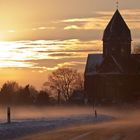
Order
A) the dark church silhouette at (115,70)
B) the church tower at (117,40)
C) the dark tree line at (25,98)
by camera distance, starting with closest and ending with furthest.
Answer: the dark tree line at (25,98)
the dark church silhouette at (115,70)
the church tower at (117,40)

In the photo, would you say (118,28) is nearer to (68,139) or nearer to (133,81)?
(133,81)

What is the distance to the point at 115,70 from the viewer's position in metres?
102

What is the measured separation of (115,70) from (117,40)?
6.09m

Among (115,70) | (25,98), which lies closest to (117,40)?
(115,70)

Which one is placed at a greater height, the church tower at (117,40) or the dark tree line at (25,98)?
the church tower at (117,40)

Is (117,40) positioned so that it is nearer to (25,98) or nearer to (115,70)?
(115,70)

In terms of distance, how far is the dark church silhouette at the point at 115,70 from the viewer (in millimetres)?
102188

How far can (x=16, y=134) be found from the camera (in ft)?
74.4

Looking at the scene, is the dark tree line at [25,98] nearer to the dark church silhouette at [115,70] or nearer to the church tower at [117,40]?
the dark church silhouette at [115,70]

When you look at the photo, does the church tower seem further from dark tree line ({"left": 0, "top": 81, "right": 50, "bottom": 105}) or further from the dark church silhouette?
dark tree line ({"left": 0, "top": 81, "right": 50, "bottom": 105})

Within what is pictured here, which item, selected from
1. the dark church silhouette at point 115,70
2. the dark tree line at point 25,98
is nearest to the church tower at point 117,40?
the dark church silhouette at point 115,70

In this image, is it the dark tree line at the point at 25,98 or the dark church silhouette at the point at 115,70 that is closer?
the dark tree line at the point at 25,98

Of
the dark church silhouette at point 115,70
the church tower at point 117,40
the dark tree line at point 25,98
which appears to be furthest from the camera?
the church tower at point 117,40

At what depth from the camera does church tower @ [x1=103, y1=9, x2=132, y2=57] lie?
342 feet
